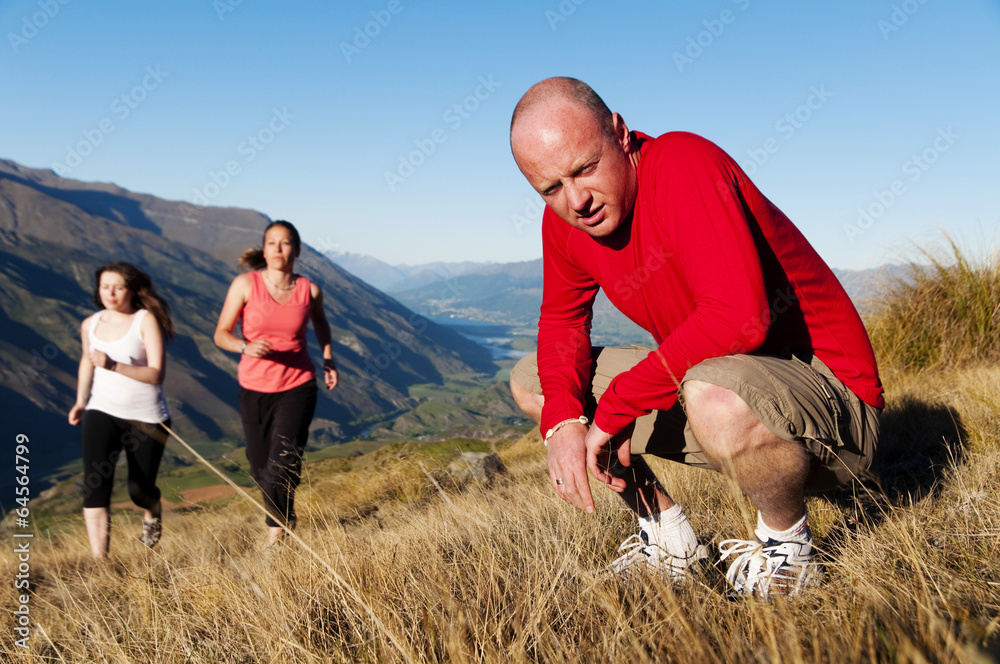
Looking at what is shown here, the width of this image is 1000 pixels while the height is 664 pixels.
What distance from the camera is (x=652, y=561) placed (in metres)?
1.90

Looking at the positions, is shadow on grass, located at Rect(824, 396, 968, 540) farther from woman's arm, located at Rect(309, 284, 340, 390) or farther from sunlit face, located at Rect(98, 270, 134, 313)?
sunlit face, located at Rect(98, 270, 134, 313)

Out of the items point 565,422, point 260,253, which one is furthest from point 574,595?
point 260,253

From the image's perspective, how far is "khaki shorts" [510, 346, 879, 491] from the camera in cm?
153

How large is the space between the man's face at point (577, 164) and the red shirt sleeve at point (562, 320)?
374 millimetres

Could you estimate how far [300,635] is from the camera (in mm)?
1670

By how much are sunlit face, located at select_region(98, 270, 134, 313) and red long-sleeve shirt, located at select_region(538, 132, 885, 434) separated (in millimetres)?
3386

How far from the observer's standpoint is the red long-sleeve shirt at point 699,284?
154cm

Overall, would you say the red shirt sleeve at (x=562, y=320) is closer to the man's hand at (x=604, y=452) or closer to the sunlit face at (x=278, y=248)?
the man's hand at (x=604, y=452)

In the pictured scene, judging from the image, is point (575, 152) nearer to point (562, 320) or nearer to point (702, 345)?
point (702, 345)

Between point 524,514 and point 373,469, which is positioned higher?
Answer: point 524,514

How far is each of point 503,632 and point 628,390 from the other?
74 cm

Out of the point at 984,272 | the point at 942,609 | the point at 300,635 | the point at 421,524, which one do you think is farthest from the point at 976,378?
the point at 300,635

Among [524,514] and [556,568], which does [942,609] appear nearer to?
[556,568]

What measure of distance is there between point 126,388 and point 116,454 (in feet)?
1.47
